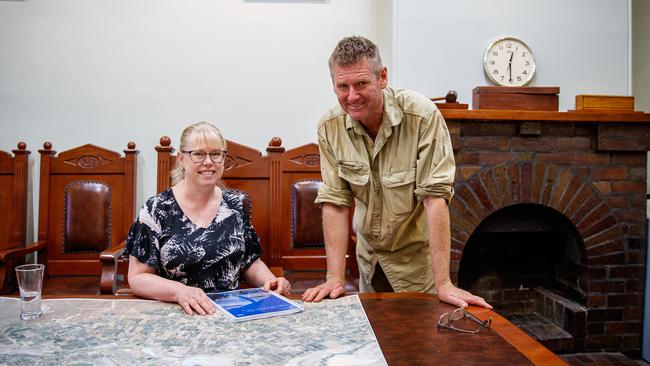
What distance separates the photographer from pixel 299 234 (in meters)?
2.67

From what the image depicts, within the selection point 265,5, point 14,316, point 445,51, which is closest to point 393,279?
point 14,316

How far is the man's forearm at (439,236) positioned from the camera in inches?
54.3

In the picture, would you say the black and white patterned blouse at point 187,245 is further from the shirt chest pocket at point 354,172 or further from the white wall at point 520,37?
the white wall at point 520,37

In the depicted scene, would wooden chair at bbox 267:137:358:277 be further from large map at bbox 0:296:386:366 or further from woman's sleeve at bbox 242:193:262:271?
large map at bbox 0:296:386:366

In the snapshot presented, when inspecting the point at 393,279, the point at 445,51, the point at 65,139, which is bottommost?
the point at 393,279

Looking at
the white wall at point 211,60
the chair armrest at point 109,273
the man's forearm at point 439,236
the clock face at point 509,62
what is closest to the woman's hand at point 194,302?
the man's forearm at point 439,236

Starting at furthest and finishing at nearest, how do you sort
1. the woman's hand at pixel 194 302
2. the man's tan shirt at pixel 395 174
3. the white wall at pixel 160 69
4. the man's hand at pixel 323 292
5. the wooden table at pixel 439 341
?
the white wall at pixel 160 69, the man's tan shirt at pixel 395 174, the man's hand at pixel 323 292, the woman's hand at pixel 194 302, the wooden table at pixel 439 341

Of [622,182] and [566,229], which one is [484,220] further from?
[622,182]

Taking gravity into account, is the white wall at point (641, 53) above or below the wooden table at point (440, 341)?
above

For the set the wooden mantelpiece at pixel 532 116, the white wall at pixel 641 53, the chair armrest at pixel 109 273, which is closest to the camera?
the chair armrest at pixel 109 273

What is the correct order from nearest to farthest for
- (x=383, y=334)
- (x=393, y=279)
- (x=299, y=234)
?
(x=383, y=334) < (x=393, y=279) < (x=299, y=234)

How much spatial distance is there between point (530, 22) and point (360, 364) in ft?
8.63

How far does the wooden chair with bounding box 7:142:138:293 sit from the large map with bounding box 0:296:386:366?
1.56m

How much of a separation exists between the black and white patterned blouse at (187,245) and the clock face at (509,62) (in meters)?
1.90
